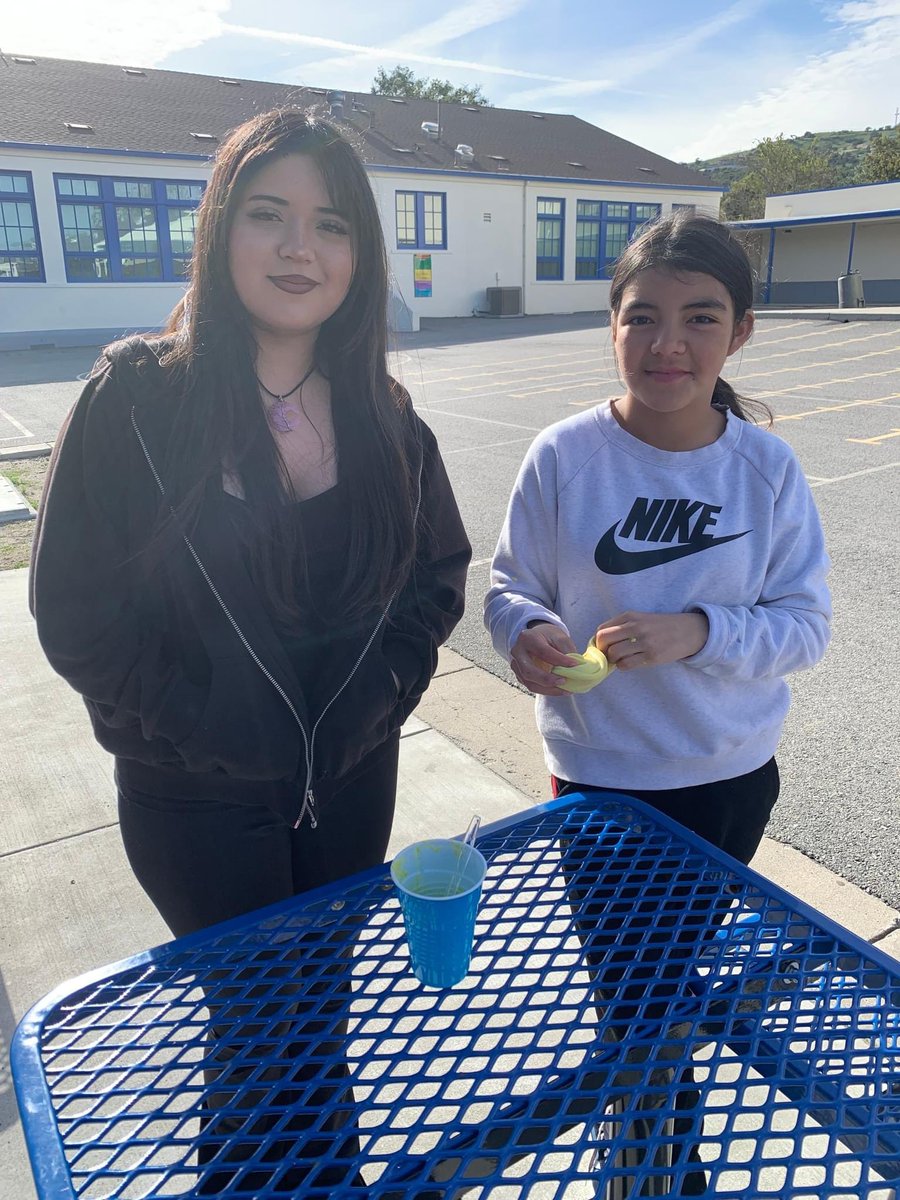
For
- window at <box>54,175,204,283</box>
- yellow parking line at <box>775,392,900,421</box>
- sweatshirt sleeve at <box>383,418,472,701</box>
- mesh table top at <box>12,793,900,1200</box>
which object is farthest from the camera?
window at <box>54,175,204,283</box>

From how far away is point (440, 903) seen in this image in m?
1.12

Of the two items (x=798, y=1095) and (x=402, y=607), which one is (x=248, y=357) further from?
(x=798, y=1095)

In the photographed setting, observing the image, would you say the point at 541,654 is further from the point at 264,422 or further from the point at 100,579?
the point at 100,579

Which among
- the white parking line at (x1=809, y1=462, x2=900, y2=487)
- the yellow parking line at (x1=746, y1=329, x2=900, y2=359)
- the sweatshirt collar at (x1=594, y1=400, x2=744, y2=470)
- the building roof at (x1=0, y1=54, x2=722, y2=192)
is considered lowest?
the white parking line at (x1=809, y1=462, x2=900, y2=487)

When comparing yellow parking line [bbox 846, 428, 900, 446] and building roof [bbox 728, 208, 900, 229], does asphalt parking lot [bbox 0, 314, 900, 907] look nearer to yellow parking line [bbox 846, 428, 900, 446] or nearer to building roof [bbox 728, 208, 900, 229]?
yellow parking line [bbox 846, 428, 900, 446]

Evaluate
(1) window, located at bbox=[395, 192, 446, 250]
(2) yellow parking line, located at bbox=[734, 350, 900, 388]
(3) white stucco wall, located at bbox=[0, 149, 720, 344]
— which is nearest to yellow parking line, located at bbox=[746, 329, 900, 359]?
(2) yellow parking line, located at bbox=[734, 350, 900, 388]

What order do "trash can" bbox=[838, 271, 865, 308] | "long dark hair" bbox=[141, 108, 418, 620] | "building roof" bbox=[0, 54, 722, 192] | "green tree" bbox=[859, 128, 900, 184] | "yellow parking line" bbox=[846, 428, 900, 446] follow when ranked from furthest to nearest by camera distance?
1. "green tree" bbox=[859, 128, 900, 184]
2. "trash can" bbox=[838, 271, 865, 308]
3. "building roof" bbox=[0, 54, 722, 192]
4. "yellow parking line" bbox=[846, 428, 900, 446]
5. "long dark hair" bbox=[141, 108, 418, 620]

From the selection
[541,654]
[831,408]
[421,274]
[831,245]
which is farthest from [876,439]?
[831,245]

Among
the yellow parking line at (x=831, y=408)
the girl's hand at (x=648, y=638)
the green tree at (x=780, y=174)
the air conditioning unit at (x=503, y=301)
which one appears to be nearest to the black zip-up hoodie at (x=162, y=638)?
the girl's hand at (x=648, y=638)

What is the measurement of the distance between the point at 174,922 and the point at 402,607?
740 millimetres

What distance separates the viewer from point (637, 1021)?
1.19 m

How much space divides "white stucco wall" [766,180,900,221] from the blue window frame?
25.3m

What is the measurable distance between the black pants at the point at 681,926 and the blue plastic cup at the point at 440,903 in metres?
0.21

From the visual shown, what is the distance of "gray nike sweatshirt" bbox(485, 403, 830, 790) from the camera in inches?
68.8
